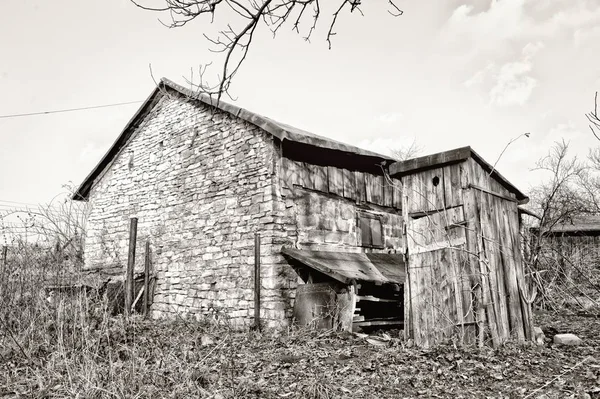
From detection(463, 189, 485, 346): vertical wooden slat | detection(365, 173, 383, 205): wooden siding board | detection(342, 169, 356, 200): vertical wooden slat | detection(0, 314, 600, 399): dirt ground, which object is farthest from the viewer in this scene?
detection(365, 173, 383, 205): wooden siding board

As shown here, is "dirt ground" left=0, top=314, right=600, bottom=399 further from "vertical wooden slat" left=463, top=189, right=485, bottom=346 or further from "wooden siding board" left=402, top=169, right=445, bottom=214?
"wooden siding board" left=402, top=169, right=445, bottom=214

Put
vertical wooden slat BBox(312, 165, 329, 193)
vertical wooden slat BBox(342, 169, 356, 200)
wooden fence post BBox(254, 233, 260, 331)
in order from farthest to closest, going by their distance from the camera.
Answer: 1. vertical wooden slat BBox(342, 169, 356, 200)
2. vertical wooden slat BBox(312, 165, 329, 193)
3. wooden fence post BBox(254, 233, 260, 331)

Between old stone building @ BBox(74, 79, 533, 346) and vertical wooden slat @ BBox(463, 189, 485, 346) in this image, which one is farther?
old stone building @ BBox(74, 79, 533, 346)

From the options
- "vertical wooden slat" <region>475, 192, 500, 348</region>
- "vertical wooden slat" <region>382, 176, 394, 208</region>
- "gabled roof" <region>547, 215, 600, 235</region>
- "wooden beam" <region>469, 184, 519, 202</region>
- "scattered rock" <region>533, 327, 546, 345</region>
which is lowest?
"scattered rock" <region>533, 327, 546, 345</region>

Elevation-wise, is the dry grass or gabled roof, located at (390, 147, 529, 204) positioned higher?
gabled roof, located at (390, 147, 529, 204)

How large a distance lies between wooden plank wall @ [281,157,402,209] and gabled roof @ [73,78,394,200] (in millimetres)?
540

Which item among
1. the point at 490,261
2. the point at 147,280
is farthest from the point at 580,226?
the point at 147,280

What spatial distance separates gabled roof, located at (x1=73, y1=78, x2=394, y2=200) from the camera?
9250mm

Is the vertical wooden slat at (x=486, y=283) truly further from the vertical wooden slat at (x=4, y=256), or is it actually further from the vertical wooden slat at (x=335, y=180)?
the vertical wooden slat at (x=4, y=256)

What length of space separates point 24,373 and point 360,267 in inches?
244

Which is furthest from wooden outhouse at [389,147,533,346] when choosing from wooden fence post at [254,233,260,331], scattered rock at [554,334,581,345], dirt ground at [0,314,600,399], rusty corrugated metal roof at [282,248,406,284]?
wooden fence post at [254,233,260,331]

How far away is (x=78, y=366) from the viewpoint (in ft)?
16.6

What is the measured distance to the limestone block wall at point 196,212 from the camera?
931 centimetres

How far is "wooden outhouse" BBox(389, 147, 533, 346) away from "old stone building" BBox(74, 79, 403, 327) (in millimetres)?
2182
